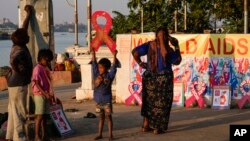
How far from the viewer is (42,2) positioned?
912 cm

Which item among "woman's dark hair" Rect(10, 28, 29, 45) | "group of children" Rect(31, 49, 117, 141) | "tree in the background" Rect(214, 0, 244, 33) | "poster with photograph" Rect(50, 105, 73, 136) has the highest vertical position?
"tree in the background" Rect(214, 0, 244, 33)

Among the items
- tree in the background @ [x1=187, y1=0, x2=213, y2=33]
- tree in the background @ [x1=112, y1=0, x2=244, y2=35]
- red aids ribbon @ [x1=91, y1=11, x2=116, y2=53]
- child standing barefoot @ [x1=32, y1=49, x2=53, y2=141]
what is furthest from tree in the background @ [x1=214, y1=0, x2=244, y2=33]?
child standing barefoot @ [x1=32, y1=49, x2=53, y2=141]

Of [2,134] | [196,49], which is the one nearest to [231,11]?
[196,49]

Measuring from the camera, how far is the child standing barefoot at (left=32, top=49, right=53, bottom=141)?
8070 mm

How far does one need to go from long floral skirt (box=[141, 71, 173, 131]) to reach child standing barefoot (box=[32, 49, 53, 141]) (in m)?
1.71

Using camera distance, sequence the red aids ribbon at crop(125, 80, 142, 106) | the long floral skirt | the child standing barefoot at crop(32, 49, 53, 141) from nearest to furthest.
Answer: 1. the child standing barefoot at crop(32, 49, 53, 141)
2. the long floral skirt
3. the red aids ribbon at crop(125, 80, 142, 106)

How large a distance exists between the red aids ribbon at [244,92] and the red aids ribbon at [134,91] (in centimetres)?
222

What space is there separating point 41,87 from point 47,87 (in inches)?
4.7

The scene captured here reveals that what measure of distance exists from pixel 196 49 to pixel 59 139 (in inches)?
181

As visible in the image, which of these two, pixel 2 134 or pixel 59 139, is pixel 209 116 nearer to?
pixel 59 139

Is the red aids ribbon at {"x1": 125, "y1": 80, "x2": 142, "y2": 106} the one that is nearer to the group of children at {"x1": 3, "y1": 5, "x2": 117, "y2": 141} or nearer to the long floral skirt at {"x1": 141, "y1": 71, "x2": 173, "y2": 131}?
the long floral skirt at {"x1": 141, "y1": 71, "x2": 173, "y2": 131}

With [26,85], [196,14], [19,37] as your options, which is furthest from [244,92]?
[196,14]

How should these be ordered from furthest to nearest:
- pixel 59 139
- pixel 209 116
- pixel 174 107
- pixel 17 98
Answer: pixel 174 107 < pixel 209 116 < pixel 59 139 < pixel 17 98

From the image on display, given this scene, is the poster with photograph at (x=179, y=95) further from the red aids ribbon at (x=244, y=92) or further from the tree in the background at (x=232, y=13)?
the tree in the background at (x=232, y=13)
